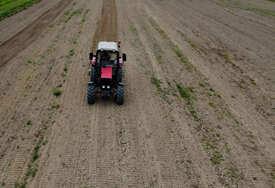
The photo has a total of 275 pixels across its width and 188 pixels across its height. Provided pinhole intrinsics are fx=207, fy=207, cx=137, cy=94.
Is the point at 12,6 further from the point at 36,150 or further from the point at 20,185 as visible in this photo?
the point at 20,185

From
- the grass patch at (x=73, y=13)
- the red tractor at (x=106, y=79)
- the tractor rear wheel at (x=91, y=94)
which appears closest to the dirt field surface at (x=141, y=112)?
the tractor rear wheel at (x=91, y=94)

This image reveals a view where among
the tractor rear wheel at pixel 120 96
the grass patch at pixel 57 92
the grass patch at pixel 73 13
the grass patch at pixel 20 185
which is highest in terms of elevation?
the grass patch at pixel 73 13

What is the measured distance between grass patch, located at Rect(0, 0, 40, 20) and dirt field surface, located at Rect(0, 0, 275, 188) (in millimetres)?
4871

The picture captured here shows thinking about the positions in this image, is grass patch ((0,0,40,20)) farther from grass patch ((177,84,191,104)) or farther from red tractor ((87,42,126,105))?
grass patch ((177,84,191,104))

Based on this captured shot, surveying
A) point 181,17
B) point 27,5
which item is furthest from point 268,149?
point 27,5

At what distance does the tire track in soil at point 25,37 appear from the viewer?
14547 mm

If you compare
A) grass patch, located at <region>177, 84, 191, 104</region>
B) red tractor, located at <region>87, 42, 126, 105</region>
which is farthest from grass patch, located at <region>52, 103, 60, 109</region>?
grass patch, located at <region>177, 84, 191, 104</region>

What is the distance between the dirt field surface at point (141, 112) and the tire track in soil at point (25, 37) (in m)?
0.10

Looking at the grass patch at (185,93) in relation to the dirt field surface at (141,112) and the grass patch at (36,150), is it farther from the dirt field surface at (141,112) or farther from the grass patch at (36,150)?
the grass patch at (36,150)

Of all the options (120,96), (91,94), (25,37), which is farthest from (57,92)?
(25,37)

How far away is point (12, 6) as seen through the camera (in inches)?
1007

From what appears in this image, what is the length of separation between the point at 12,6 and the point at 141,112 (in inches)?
994

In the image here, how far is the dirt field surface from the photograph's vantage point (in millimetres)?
6945

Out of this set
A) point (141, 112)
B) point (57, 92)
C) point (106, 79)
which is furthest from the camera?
point (57, 92)
